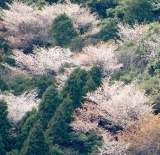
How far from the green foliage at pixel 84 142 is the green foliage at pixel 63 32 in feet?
32.8

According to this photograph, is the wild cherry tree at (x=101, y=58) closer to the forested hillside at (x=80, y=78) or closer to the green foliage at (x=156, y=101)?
the forested hillside at (x=80, y=78)

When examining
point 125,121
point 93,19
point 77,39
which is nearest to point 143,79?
point 125,121

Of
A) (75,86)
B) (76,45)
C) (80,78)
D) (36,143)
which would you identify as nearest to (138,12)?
(76,45)

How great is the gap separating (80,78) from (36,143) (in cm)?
616

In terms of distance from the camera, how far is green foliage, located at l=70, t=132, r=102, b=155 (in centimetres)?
2641

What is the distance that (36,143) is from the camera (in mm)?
24328

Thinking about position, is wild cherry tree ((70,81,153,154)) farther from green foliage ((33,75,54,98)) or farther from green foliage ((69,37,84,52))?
green foliage ((69,37,84,52))

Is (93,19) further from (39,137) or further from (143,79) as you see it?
(39,137)

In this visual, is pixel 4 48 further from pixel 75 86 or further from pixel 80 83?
pixel 75 86

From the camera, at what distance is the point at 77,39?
36094mm

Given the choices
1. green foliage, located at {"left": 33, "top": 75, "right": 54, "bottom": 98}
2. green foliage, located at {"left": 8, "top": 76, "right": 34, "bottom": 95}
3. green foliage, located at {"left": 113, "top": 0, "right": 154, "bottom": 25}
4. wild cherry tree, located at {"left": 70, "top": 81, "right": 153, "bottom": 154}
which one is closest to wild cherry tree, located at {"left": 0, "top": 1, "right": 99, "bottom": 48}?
green foliage, located at {"left": 113, "top": 0, "right": 154, "bottom": 25}

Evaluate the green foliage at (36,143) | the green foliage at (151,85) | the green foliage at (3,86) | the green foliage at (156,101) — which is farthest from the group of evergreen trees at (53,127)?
the green foliage at (3,86)

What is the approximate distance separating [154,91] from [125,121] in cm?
239

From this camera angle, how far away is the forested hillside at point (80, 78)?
2589cm
